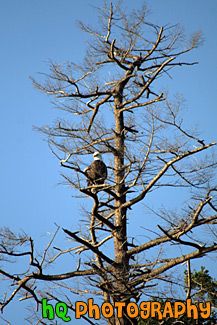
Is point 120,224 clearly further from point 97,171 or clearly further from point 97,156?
point 97,156

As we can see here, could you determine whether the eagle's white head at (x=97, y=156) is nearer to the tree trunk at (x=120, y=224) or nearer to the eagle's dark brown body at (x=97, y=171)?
the eagle's dark brown body at (x=97, y=171)

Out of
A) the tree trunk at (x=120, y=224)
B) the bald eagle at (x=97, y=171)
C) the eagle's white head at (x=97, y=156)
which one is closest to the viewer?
the tree trunk at (x=120, y=224)

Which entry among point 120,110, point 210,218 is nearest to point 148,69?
point 120,110

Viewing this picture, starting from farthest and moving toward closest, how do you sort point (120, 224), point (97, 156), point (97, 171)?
1. point (97, 156)
2. point (97, 171)
3. point (120, 224)

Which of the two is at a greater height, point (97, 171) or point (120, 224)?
point (97, 171)

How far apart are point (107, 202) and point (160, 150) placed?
1.43m

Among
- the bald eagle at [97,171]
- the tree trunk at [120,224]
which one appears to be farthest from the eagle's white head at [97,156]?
the tree trunk at [120,224]

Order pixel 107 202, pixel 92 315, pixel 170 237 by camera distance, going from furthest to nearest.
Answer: pixel 107 202, pixel 92 315, pixel 170 237

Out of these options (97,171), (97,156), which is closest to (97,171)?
(97,171)

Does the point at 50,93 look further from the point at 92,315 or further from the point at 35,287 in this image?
the point at 92,315

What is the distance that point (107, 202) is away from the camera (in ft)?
24.5

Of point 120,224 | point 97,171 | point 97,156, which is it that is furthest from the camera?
point 97,156

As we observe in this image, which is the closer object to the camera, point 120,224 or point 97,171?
point 120,224

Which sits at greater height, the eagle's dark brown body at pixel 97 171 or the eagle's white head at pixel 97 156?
the eagle's white head at pixel 97 156
